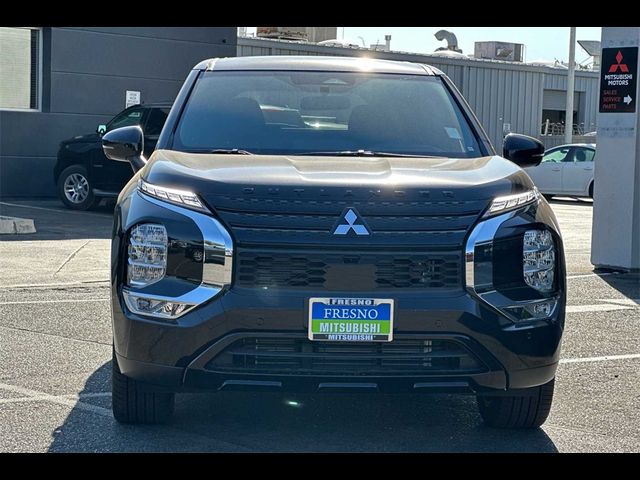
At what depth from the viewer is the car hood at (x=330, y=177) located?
4832 millimetres

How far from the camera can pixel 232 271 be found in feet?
15.4

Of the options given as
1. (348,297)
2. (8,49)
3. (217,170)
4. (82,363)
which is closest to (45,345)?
(82,363)

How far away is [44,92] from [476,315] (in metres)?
17.3

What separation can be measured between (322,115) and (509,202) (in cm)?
152

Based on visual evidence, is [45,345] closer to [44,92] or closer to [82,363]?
[82,363]

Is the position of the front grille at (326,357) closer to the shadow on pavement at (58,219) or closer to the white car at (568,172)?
the shadow on pavement at (58,219)

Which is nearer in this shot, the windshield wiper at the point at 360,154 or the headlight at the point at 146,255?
the headlight at the point at 146,255

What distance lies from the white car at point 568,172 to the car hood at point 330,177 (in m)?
20.0

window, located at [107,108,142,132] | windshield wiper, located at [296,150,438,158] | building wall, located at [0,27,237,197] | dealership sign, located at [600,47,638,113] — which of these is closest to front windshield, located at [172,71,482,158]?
windshield wiper, located at [296,150,438,158]

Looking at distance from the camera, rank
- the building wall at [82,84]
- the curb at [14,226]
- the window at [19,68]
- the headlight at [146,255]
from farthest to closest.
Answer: the building wall at [82,84] < the window at [19,68] < the curb at [14,226] < the headlight at [146,255]

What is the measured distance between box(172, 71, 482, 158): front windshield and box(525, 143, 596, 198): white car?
19113 millimetres

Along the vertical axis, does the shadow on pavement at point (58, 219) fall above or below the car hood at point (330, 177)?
below

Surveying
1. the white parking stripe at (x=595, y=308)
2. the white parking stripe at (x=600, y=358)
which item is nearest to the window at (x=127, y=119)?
the white parking stripe at (x=595, y=308)

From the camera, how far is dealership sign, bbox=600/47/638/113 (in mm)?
12117
